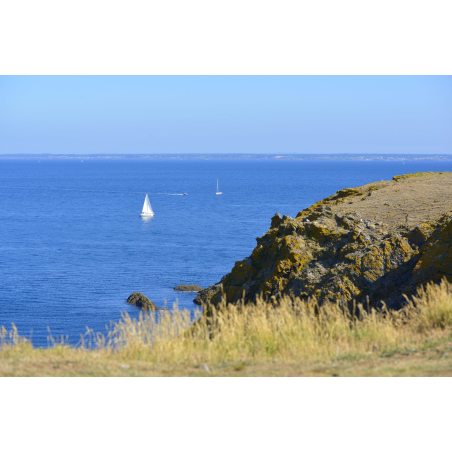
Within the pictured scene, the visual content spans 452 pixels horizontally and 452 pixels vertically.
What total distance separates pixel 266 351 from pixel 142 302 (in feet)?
96.6

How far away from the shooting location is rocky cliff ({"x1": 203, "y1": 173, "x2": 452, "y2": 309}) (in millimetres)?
8844

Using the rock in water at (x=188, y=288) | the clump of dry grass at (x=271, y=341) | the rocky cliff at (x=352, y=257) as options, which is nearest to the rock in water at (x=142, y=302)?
the rock in water at (x=188, y=288)

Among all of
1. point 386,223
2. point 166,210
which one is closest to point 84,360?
point 386,223

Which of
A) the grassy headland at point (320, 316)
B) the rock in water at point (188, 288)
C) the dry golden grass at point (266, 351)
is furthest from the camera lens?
the rock in water at point (188, 288)

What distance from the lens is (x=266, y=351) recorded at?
6152 millimetres

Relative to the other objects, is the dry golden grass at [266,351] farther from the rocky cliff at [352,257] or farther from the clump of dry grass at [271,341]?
the rocky cliff at [352,257]

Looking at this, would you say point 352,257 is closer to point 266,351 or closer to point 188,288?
point 266,351

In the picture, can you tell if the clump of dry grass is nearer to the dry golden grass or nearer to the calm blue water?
the dry golden grass

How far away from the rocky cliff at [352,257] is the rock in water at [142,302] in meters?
23.2

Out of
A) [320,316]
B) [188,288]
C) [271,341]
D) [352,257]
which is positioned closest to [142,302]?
[188,288]

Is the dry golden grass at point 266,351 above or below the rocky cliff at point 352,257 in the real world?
below

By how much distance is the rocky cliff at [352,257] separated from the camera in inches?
348

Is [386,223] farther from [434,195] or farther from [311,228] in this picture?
[434,195]

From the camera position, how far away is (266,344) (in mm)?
6211
